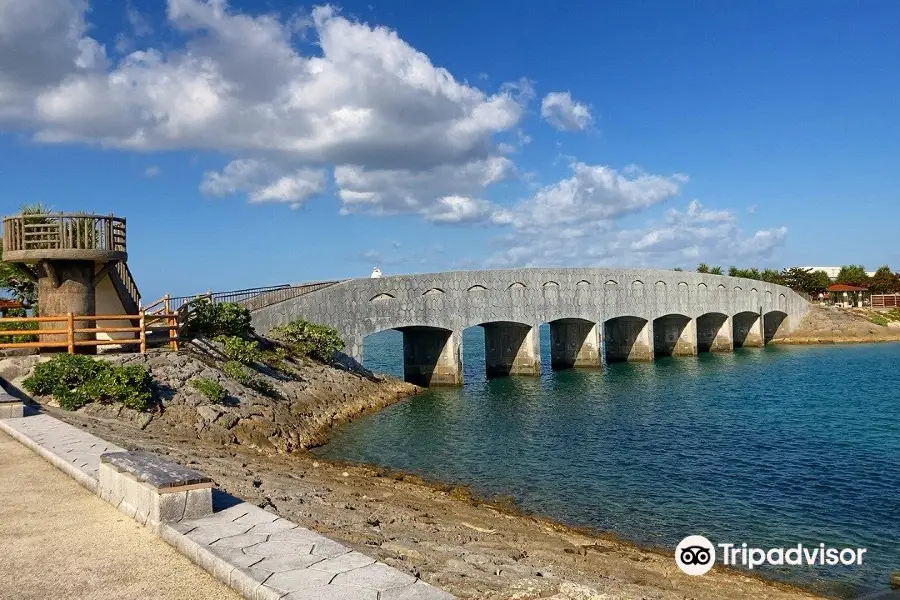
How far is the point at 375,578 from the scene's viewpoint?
7.22 meters

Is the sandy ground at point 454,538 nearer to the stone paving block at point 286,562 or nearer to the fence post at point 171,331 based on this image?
the stone paving block at point 286,562

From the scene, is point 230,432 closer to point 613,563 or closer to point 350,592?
point 613,563

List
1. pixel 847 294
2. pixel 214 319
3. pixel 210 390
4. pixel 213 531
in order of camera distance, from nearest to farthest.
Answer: pixel 213 531 → pixel 210 390 → pixel 214 319 → pixel 847 294

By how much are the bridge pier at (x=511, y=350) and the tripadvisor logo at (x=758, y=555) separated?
→ 33.4 meters

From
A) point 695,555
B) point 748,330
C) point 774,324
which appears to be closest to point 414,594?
point 695,555

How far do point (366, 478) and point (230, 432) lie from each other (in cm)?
597

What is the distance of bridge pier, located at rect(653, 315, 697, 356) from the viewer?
2557 inches

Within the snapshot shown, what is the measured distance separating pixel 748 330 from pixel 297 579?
76.1 metres

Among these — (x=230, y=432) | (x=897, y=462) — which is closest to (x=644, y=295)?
(x=897, y=462)

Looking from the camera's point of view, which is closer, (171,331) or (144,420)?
(144,420)

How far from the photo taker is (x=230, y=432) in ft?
76.7

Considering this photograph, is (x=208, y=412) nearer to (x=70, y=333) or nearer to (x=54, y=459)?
(x=70, y=333)

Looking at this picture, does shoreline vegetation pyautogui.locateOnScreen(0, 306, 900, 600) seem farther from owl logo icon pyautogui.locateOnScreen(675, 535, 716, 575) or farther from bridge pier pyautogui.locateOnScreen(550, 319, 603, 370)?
bridge pier pyautogui.locateOnScreen(550, 319, 603, 370)

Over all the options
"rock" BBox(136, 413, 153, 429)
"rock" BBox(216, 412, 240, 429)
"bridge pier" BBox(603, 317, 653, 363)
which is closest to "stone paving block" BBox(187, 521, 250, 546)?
"rock" BBox(136, 413, 153, 429)
